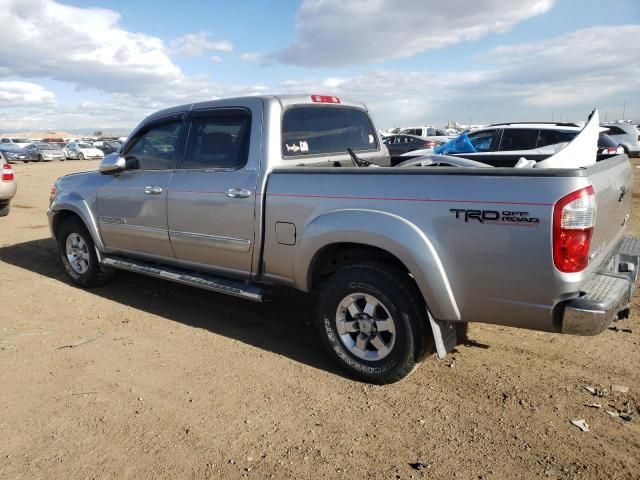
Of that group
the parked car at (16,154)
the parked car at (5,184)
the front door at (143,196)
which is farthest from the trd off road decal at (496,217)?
the parked car at (16,154)

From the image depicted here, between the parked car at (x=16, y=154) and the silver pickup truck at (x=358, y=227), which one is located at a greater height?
the silver pickup truck at (x=358, y=227)

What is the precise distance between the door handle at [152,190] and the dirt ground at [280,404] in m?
1.20

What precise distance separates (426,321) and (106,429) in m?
2.08

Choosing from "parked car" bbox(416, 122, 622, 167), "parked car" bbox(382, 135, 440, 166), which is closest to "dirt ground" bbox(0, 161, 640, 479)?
"parked car" bbox(416, 122, 622, 167)

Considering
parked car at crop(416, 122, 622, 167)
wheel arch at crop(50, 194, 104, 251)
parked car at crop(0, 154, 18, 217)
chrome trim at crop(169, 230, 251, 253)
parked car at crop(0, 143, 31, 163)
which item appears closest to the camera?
chrome trim at crop(169, 230, 251, 253)

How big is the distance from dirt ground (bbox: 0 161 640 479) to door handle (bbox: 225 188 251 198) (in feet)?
4.05

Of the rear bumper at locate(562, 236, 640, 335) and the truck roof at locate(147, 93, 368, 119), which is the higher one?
the truck roof at locate(147, 93, 368, 119)

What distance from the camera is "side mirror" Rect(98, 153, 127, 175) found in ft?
16.8

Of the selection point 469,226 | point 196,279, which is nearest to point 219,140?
point 196,279

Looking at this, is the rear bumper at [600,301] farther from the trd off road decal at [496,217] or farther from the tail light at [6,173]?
the tail light at [6,173]

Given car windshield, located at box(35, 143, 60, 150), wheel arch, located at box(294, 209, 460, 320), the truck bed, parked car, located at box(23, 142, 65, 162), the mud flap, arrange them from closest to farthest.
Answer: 1. the truck bed
2. wheel arch, located at box(294, 209, 460, 320)
3. the mud flap
4. parked car, located at box(23, 142, 65, 162)
5. car windshield, located at box(35, 143, 60, 150)

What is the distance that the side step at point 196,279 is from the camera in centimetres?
415

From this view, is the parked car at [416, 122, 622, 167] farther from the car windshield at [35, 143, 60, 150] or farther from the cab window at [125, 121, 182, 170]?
the car windshield at [35, 143, 60, 150]

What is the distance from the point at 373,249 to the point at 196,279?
1766 mm
